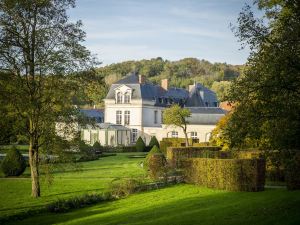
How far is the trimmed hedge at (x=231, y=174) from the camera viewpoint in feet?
58.7

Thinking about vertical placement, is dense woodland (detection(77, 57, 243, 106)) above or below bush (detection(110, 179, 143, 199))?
above

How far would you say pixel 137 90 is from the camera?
58.9 m

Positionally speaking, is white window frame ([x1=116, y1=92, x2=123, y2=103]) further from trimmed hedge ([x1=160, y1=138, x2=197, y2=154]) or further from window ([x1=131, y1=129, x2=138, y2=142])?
trimmed hedge ([x1=160, y1=138, x2=197, y2=154])

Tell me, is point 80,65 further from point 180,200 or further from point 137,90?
point 137,90

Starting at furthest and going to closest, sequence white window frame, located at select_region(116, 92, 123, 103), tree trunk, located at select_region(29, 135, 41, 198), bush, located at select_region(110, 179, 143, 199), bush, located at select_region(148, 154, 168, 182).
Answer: white window frame, located at select_region(116, 92, 123, 103) < bush, located at select_region(148, 154, 168, 182) < bush, located at select_region(110, 179, 143, 199) < tree trunk, located at select_region(29, 135, 41, 198)

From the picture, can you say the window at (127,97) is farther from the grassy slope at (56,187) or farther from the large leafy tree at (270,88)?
the large leafy tree at (270,88)

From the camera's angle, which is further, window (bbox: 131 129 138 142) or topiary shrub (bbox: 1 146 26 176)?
window (bbox: 131 129 138 142)

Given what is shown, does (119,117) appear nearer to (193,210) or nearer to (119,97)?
(119,97)

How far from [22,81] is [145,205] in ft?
25.4

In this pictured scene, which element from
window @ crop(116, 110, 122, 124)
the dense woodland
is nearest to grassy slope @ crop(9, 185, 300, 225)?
window @ crop(116, 110, 122, 124)

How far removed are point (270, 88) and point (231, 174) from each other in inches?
325

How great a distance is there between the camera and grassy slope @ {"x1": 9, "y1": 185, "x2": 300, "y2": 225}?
11.5 meters

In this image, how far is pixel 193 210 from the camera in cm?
1366

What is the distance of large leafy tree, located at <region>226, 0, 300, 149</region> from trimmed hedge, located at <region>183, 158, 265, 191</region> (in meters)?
6.52
